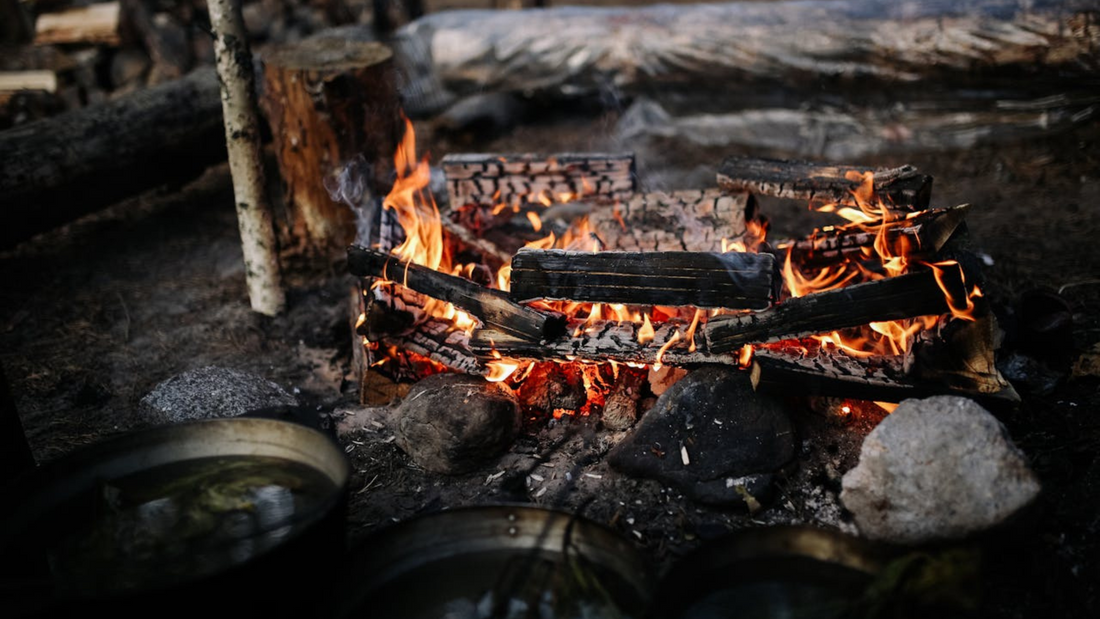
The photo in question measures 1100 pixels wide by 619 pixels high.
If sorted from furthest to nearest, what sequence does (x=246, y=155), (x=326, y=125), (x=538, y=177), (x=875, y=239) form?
(x=326, y=125)
(x=246, y=155)
(x=538, y=177)
(x=875, y=239)

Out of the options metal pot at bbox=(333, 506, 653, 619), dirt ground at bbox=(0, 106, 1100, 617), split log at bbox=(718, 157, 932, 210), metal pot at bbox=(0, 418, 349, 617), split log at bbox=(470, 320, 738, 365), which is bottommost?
dirt ground at bbox=(0, 106, 1100, 617)

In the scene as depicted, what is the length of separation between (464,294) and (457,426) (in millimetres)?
773

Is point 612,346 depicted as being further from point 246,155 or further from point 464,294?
point 246,155

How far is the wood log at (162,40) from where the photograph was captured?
9727mm

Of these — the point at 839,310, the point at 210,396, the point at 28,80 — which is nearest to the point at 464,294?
the point at 210,396

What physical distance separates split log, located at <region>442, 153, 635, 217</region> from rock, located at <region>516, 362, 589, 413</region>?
1244 mm

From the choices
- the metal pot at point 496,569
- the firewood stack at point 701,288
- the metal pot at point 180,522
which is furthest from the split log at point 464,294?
the metal pot at point 180,522

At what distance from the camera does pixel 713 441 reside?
371 centimetres

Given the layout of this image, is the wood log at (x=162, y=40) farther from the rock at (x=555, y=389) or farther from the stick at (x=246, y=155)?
the rock at (x=555, y=389)

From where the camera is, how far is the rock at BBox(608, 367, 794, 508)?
362 cm

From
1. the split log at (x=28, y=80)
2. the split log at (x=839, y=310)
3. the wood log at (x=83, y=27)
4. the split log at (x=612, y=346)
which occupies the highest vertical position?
the wood log at (x=83, y=27)

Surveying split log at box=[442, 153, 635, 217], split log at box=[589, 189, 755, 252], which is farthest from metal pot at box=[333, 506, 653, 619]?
split log at box=[442, 153, 635, 217]

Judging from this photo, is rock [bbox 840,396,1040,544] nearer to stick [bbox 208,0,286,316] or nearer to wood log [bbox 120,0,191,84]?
stick [bbox 208,0,286,316]

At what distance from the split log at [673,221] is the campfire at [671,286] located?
1cm
